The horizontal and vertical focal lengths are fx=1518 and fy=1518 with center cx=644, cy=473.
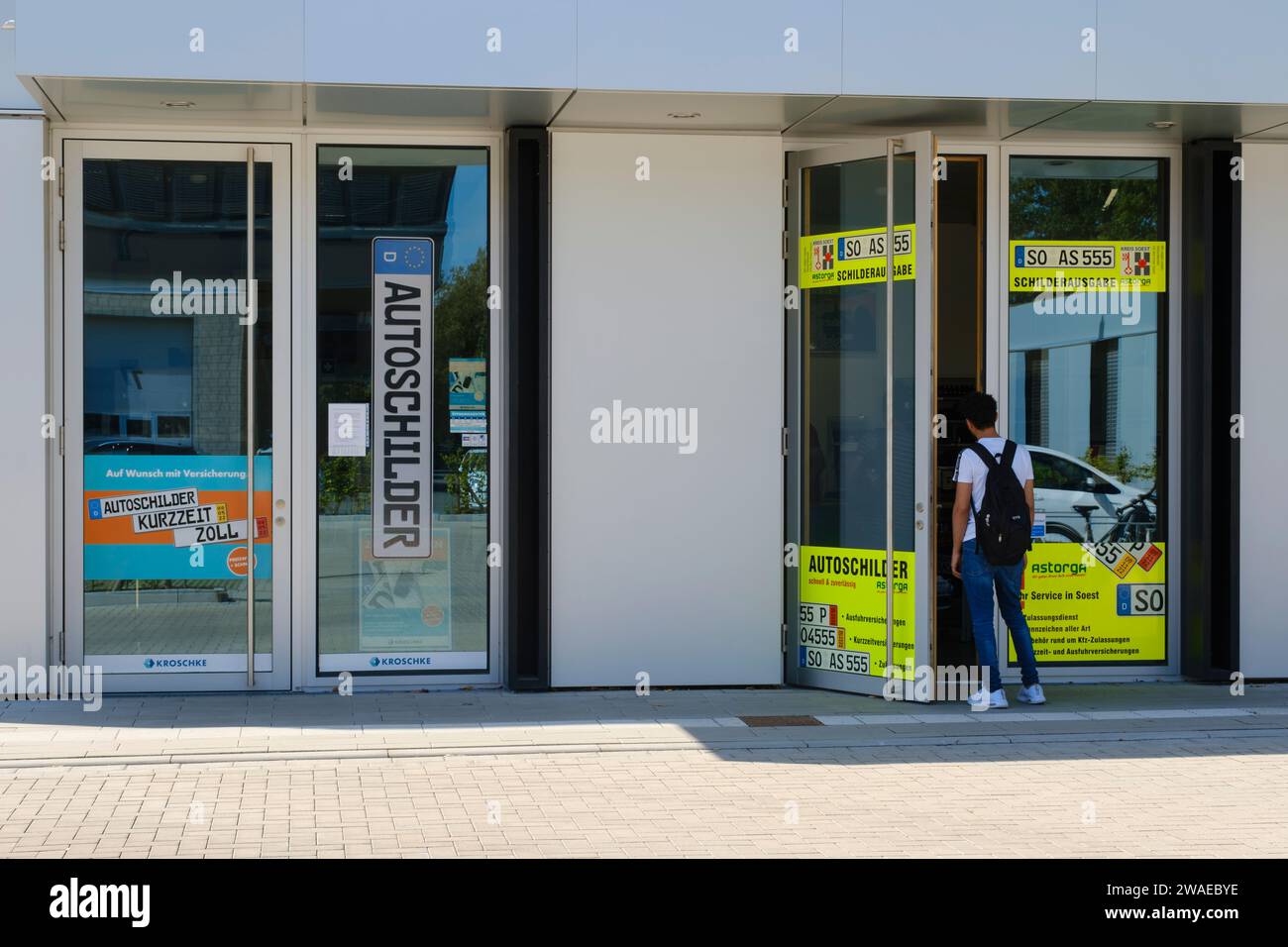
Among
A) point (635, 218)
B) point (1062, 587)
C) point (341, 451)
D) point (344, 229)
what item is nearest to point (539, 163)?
point (635, 218)

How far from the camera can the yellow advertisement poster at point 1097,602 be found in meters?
10.7

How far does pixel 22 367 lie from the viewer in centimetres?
955

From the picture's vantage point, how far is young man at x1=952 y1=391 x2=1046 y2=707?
952cm

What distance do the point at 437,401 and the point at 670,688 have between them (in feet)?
8.15

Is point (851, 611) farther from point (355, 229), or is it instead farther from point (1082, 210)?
point (355, 229)

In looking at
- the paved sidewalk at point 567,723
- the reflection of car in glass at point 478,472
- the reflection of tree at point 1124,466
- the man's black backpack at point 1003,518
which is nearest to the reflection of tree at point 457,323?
the reflection of car in glass at point 478,472

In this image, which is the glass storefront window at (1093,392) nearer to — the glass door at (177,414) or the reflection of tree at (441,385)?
the reflection of tree at (441,385)

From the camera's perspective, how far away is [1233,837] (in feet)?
21.1

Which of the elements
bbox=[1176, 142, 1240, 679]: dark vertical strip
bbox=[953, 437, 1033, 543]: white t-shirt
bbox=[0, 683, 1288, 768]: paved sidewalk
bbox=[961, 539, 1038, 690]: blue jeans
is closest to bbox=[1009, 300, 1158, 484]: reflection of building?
bbox=[1176, 142, 1240, 679]: dark vertical strip

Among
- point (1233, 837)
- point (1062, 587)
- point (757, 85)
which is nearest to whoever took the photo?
point (1233, 837)

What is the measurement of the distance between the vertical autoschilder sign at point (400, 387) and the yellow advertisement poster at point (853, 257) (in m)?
2.55

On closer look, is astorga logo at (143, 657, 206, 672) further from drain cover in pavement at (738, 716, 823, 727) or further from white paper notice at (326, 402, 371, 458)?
drain cover in pavement at (738, 716, 823, 727)

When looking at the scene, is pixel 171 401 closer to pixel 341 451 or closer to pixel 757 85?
pixel 341 451
